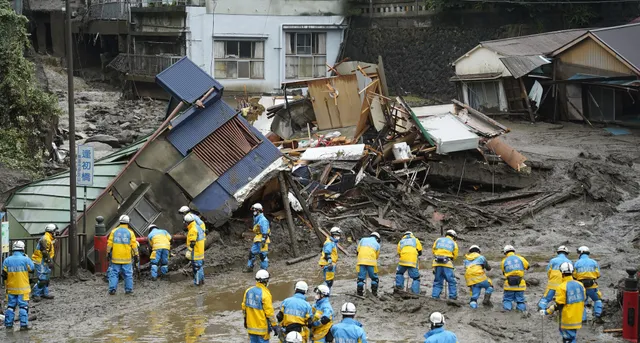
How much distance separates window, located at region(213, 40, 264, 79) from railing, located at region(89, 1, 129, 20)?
6444 millimetres

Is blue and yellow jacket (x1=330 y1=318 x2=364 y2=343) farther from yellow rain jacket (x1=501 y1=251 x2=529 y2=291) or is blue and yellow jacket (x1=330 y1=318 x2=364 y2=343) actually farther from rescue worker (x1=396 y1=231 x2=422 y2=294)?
rescue worker (x1=396 y1=231 x2=422 y2=294)

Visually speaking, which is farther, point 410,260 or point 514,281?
point 410,260

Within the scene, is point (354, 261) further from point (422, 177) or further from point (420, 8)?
point (420, 8)

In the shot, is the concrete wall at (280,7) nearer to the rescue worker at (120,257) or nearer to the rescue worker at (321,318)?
the rescue worker at (120,257)

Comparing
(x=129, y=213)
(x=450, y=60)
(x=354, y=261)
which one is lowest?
(x=354, y=261)

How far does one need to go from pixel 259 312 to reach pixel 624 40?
21.9m

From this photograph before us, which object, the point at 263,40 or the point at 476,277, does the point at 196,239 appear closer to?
the point at 476,277

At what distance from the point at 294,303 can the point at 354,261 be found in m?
7.71

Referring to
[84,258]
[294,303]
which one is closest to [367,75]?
[84,258]

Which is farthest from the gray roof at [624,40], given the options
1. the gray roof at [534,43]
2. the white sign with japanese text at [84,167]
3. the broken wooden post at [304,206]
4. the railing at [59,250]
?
the railing at [59,250]

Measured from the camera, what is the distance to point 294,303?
42.0ft

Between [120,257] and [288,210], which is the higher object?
[288,210]

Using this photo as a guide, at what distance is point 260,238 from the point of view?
19141 mm

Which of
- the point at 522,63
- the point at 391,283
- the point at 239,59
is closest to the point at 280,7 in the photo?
the point at 239,59
